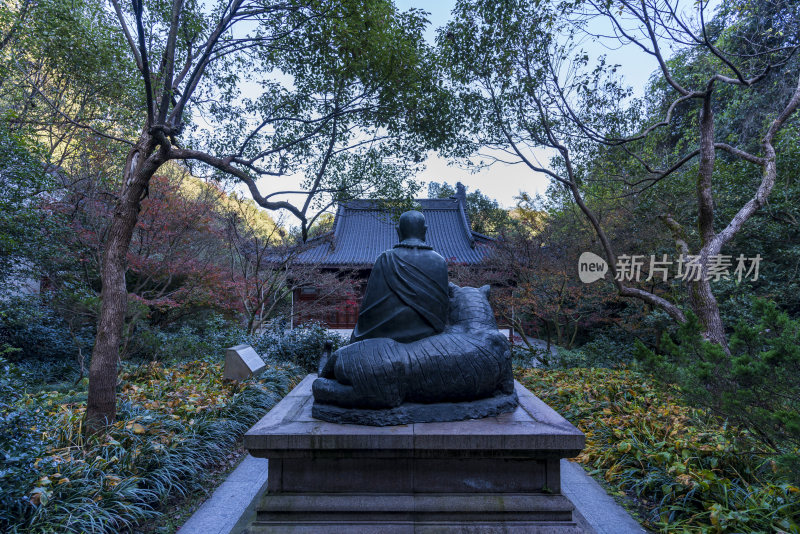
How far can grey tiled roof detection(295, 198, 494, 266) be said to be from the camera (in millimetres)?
13234

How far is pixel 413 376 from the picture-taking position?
113 inches

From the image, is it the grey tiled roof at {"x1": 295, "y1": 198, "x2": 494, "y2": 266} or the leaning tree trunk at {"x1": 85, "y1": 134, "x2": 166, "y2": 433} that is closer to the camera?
the leaning tree trunk at {"x1": 85, "y1": 134, "x2": 166, "y2": 433}

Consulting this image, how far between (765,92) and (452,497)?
45.4 ft

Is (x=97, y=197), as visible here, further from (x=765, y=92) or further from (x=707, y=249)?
(x=765, y=92)

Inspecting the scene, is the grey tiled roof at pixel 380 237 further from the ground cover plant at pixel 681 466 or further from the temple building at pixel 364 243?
the ground cover plant at pixel 681 466

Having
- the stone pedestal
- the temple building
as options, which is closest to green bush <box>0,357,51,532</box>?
the stone pedestal

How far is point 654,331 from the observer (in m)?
9.45

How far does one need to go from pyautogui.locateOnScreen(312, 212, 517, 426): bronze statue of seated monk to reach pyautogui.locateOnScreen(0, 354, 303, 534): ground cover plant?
169 centimetres

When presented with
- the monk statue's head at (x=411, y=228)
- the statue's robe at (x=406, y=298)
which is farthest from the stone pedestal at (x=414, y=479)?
the monk statue's head at (x=411, y=228)

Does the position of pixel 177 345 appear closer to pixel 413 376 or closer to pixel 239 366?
pixel 239 366

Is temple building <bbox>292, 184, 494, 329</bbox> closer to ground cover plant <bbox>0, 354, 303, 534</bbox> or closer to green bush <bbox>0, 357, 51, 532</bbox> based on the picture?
ground cover plant <bbox>0, 354, 303, 534</bbox>

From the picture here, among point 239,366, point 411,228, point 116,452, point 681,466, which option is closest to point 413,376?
point 411,228

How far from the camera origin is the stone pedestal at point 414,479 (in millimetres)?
2553

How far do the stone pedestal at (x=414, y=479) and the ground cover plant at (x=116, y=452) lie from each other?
1330mm
